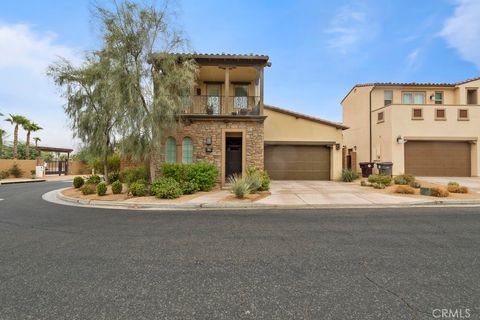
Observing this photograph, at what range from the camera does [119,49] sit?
10.5 meters

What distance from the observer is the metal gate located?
31761 mm

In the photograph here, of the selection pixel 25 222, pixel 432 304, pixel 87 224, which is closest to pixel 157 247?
pixel 87 224

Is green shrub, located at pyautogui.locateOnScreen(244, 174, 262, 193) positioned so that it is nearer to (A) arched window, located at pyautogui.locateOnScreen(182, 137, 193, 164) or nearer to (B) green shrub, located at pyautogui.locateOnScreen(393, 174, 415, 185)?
(A) arched window, located at pyautogui.locateOnScreen(182, 137, 193, 164)

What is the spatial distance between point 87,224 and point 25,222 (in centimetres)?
197

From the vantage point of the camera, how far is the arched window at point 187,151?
46.0 feet

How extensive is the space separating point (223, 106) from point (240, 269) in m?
12.5

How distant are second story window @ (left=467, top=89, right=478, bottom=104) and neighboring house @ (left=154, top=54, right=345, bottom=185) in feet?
42.2

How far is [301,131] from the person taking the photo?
57.5 ft

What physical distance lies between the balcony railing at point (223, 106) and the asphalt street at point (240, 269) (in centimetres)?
905

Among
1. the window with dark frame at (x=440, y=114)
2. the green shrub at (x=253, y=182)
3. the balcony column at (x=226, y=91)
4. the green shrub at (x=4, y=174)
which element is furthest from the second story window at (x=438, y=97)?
the green shrub at (x=4, y=174)

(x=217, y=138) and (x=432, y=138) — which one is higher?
(x=432, y=138)

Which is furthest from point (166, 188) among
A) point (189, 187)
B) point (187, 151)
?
point (187, 151)

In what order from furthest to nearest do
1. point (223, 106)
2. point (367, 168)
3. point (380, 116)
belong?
1. point (380, 116)
2. point (367, 168)
3. point (223, 106)

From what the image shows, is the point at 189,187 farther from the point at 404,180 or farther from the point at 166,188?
the point at 404,180
